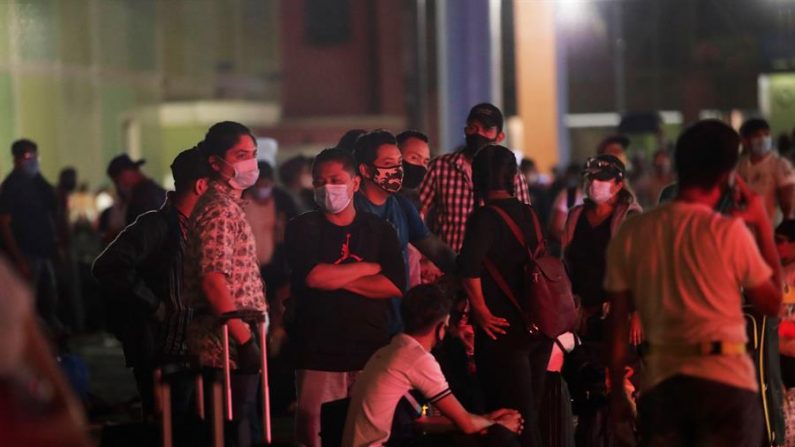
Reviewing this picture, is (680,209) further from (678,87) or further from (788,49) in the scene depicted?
(678,87)

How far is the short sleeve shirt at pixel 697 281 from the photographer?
5.60m

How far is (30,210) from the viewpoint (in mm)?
14453

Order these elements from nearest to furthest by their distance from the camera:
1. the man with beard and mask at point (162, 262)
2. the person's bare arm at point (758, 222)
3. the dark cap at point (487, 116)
Answer: the person's bare arm at point (758, 222) < the man with beard and mask at point (162, 262) < the dark cap at point (487, 116)

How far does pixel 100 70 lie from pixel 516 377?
2113cm

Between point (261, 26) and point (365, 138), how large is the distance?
41.2m

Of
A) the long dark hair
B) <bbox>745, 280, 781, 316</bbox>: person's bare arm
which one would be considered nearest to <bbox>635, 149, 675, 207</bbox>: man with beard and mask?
the long dark hair

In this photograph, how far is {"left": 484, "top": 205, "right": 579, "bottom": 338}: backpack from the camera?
7.82 meters

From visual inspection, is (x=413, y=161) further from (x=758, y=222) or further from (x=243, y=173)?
(x=758, y=222)

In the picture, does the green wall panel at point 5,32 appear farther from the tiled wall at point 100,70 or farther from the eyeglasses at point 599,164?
the eyeglasses at point 599,164

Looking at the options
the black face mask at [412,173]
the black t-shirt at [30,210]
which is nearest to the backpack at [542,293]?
the black face mask at [412,173]

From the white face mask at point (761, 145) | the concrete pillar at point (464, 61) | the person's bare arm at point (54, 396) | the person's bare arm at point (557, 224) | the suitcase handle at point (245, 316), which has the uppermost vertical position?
the concrete pillar at point (464, 61)

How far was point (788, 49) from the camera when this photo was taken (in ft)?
140

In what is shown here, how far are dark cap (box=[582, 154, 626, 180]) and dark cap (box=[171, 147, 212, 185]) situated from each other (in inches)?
94.3

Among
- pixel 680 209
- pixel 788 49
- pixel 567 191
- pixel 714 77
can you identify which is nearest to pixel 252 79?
pixel 788 49
